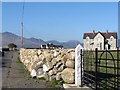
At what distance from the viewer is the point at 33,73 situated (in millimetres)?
14906

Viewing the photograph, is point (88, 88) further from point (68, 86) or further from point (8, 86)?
point (8, 86)

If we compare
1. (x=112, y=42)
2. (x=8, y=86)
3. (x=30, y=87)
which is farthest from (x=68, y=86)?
(x=112, y=42)

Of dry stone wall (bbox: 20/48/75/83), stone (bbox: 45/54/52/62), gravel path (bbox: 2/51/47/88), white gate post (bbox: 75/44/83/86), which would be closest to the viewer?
white gate post (bbox: 75/44/83/86)

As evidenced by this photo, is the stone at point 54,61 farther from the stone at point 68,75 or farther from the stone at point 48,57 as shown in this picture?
the stone at point 68,75

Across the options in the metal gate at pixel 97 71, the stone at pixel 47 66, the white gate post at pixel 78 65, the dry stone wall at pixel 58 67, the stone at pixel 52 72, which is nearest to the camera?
the metal gate at pixel 97 71

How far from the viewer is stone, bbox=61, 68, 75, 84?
12.0 m

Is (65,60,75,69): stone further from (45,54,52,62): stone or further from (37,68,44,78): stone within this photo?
(45,54,52,62): stone

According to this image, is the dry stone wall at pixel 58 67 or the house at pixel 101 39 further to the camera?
the house at pixel 101 39

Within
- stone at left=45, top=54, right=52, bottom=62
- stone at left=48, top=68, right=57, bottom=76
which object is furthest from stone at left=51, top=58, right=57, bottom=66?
stone at left=45, top=54, right=52, bottom=62

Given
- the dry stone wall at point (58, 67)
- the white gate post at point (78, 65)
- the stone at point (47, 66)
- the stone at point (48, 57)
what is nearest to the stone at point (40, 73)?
the dry stone wall at point (58, 67)

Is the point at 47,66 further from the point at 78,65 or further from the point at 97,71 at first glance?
the point at 97,71

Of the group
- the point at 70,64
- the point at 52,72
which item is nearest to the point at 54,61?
the point at 52,72

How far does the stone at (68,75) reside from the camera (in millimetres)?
12020

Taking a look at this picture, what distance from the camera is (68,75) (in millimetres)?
12273
